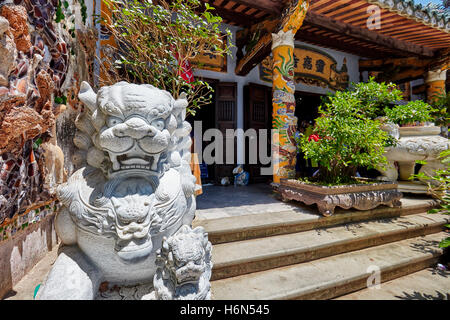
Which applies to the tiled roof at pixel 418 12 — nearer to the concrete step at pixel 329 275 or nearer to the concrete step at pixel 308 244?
the concrete step at pixel 308 244

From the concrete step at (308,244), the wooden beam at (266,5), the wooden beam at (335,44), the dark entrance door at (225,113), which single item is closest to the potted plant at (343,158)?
the concrete step at (308,244)

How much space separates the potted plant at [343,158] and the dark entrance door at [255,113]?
91.5 inches

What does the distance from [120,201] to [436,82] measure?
8.21m

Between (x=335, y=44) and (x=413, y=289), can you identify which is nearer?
(x=413, y=289)

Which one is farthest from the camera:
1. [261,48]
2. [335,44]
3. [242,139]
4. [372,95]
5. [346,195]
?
[335,44]

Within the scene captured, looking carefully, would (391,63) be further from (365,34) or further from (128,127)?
(128,127)

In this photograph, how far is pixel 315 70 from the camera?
21.5 ft

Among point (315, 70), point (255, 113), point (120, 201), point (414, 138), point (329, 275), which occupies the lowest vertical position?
point (329, 275)

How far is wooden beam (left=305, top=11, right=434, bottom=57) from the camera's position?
14.9 ft

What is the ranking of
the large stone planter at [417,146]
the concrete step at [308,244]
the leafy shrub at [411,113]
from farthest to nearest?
1. the leafy shrub at [411,113]
2. the large stone planter at [417,146]
3. the concrete step at [308,244]

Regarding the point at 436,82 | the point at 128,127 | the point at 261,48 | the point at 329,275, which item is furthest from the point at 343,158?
the point at 436,82

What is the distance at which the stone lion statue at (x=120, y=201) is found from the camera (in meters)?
1.16

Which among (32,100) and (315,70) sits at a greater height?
(315,70)

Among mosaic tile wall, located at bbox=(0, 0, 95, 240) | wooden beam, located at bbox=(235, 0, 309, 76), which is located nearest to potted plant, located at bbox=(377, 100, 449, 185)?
wooden beam, located at bbox=(235, 0, 309, 76)
